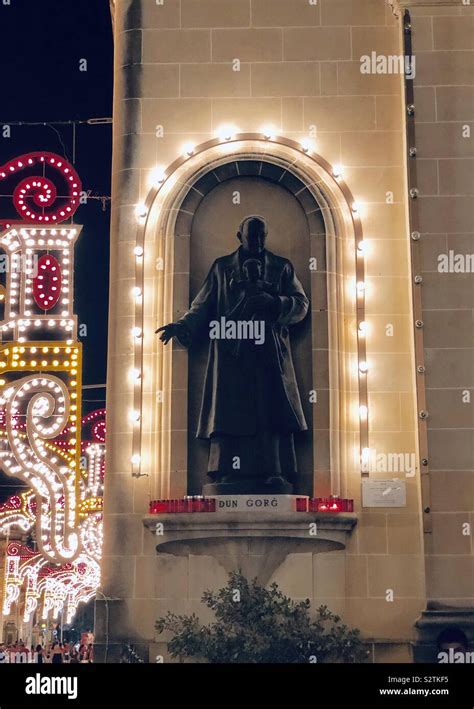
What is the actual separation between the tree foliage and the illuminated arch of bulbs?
304 cm

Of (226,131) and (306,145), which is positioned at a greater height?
(226,131)

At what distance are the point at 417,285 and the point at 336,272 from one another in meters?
1.65

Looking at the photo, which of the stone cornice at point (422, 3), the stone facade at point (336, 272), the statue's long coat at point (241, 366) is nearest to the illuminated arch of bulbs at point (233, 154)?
the stone facade at point (336, 272)

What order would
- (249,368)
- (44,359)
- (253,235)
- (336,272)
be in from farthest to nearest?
(44,359) → (336,272) → (253,235) → (249,368)

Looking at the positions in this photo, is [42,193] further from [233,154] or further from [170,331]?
[170,331]

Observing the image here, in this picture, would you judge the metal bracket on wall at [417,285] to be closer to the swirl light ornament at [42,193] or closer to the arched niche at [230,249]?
the arched niche at [230,249]

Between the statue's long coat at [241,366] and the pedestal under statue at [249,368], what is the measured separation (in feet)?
0.06

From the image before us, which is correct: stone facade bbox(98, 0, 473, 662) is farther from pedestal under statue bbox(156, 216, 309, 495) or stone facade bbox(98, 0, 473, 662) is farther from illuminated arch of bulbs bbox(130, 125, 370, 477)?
pedestal under statue bbox(156, 216, 309, 495)

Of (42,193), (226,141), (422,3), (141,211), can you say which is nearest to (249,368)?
(141,211)

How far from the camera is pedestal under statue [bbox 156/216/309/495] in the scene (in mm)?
24656

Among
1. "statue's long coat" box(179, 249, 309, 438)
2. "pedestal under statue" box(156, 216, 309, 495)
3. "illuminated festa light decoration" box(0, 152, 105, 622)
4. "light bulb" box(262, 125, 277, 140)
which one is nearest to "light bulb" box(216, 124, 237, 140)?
"light bulb" box(262, 125, 277, 140)

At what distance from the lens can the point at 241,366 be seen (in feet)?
82.0

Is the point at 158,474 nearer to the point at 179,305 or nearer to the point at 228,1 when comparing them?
the point at 179,305

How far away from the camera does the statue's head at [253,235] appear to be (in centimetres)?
2544
